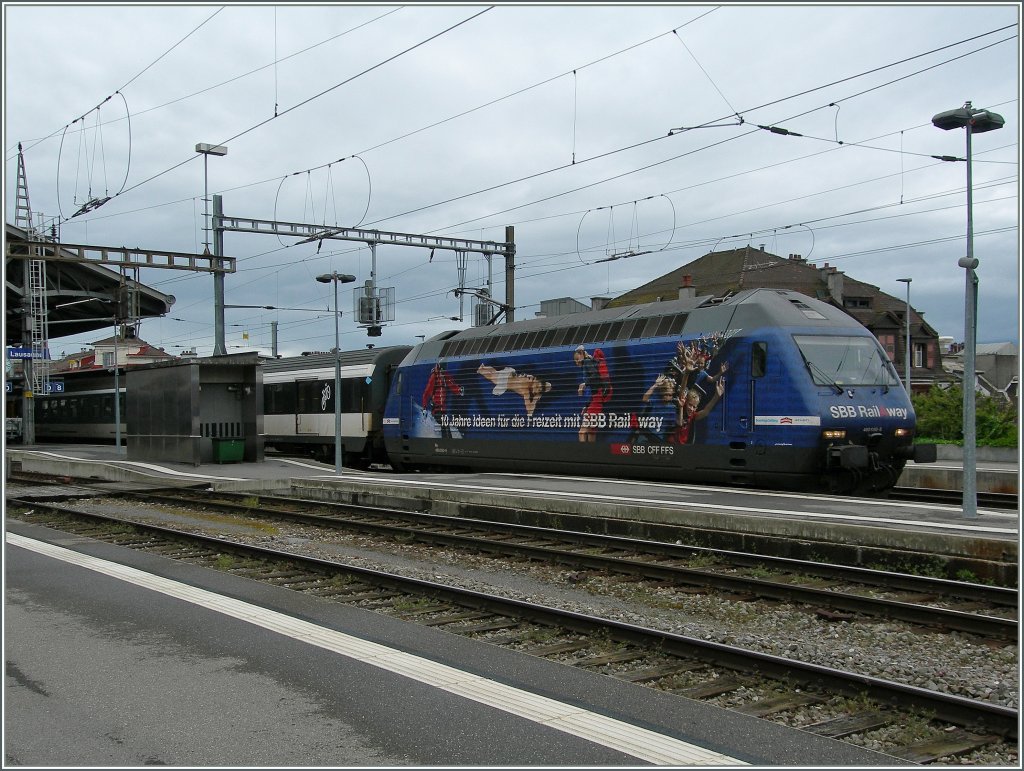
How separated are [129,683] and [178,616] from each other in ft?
6.72

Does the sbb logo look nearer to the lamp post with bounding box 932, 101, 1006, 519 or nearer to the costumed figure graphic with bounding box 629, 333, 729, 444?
the costumed figure graphic with bounding box 629, 333, 729, 444

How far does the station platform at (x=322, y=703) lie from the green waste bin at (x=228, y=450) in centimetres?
1834

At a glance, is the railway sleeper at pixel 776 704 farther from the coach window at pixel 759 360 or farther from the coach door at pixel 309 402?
the coach door at pixel 309 402

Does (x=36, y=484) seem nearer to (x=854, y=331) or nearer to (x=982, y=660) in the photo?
(x=854, y=331)

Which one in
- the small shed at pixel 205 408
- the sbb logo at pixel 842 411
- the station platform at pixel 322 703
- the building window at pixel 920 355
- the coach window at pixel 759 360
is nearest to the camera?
the station platform at pixel 322 703

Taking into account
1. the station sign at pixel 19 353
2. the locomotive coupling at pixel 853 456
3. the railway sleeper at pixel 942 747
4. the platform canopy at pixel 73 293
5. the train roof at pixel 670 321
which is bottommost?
the railway sleeper at pixel 942 747

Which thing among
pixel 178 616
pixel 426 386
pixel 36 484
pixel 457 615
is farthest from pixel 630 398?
pixel 36 484

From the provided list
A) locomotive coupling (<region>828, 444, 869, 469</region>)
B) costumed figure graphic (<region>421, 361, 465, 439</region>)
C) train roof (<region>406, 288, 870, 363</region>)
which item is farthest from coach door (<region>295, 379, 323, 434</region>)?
locomotive coupling (<region>828, 444, 869, 469</region>)

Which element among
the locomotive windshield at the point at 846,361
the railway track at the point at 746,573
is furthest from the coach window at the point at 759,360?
the railway track at the point at 746,573

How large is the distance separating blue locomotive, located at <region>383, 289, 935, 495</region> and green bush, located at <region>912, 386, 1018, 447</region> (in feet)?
43.5

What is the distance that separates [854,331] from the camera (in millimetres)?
15961

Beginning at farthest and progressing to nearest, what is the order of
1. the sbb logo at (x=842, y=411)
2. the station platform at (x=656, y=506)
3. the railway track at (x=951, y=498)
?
the railway track at (x=951, y=498) → the sbb logo at (x=842, y=411) → the station platform at (x=656, y=506)

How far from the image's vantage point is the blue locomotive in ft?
49.4

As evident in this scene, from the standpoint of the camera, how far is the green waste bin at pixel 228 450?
86.4 feet
